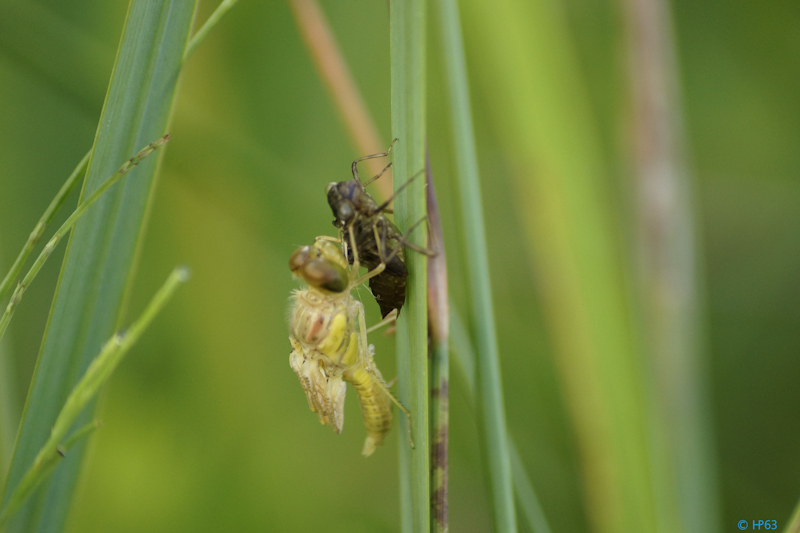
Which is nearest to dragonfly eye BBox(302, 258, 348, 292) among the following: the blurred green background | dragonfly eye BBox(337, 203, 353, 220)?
dragonfly eye BBox(337, 203, 353, 220)

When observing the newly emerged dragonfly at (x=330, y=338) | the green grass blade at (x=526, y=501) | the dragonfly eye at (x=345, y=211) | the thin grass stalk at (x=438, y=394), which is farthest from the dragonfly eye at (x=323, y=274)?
the green grass blade at (x=526, y=501)

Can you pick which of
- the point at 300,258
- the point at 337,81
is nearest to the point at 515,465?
the point at 300,258

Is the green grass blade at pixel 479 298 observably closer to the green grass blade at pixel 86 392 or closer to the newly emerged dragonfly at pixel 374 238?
the newly emerged dragonfly at pixel 374 238

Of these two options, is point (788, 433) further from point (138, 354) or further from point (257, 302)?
point (138, 354)

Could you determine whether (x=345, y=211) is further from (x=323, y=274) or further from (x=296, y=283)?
(x=296, y=283)

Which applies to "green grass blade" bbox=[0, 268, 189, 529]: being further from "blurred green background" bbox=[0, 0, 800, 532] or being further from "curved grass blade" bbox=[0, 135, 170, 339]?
"blurred green background" bbox=[0, 0, 800, 532]

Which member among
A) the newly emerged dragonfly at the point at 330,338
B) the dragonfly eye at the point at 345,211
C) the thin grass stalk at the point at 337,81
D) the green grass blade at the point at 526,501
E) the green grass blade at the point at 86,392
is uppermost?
the thin grass stalk at the point at 337,81

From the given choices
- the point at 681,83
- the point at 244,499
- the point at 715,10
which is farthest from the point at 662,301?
the point at 244,499
